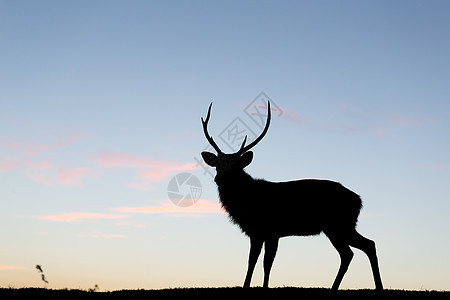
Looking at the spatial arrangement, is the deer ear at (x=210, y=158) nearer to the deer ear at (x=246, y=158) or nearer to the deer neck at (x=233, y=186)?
the deer neck at (x=233, y=186)

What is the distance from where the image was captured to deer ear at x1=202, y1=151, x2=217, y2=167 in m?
15.7

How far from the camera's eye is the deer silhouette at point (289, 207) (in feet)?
48.2

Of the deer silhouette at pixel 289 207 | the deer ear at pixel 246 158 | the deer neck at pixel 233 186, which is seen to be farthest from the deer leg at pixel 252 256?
the deer ear at pixel 246 158

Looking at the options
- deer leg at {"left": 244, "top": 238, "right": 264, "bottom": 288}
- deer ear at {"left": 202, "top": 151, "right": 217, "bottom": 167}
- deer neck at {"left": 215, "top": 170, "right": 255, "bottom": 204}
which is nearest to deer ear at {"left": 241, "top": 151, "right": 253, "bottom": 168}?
deer neck at {"left": 215, "top": 170, "right": 255, "bottom": 204}

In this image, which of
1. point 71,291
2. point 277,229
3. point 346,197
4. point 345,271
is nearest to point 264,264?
point 277,229

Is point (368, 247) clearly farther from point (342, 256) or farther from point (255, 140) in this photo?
point (255, 140)

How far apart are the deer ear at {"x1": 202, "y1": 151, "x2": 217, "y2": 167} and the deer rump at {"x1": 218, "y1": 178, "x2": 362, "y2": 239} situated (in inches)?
25.5

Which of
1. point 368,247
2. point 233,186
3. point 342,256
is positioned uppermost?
point 233,186

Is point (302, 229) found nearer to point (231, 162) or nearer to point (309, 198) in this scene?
point (309, 198)

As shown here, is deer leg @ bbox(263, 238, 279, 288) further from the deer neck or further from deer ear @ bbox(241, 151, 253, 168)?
deer ear @ bbox(241, 151, 253, 168)

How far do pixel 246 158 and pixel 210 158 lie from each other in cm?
93

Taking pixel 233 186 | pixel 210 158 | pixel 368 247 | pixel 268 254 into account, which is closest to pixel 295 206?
pixel 233 186

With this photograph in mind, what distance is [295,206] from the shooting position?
15.1 m

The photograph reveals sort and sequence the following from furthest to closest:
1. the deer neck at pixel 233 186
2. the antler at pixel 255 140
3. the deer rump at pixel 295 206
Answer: the antler at pixel 255 140
the deer neck at pixel 233 186
the deer rump at pixel 295 206
